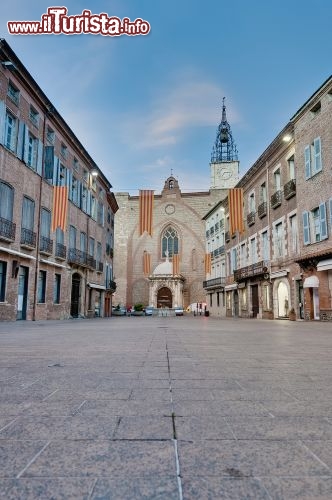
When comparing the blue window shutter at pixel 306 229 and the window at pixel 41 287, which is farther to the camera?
the window at pixel 41 287

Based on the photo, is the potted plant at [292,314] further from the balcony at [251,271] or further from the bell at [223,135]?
the bell at [223,135]

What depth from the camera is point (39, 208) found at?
21.8m

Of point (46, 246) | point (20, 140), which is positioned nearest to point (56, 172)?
point (20, 140)

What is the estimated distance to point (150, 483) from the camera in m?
1.47

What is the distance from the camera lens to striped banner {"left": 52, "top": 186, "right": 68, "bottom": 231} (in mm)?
21016

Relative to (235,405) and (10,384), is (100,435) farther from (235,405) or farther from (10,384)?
(10,384)

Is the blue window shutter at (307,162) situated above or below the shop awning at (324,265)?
above

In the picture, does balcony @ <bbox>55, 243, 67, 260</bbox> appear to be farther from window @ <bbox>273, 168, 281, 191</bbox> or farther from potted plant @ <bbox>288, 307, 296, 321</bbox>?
window @ <bbox>273, 168, 281, 191</bbox>

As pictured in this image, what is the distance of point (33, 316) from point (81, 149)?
1354 cm

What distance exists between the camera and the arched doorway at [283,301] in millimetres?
24391

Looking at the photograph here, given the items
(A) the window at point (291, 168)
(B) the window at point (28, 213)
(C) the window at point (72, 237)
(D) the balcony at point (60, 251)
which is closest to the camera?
(B) the window at point (28, 213)

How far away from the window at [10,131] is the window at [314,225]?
49.7 feet

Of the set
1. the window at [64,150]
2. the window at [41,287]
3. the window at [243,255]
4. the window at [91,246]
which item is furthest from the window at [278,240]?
the window at [64,150]

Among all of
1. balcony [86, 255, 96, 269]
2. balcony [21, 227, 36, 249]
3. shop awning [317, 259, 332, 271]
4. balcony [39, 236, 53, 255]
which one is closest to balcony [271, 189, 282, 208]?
shop awning [317, 259, 332, 271]
